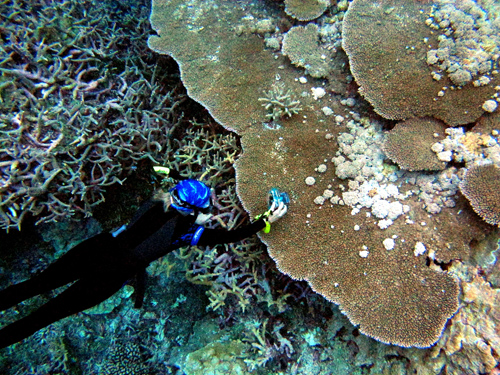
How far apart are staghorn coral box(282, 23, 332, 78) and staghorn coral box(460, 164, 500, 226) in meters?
2.01

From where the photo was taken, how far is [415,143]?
308cm

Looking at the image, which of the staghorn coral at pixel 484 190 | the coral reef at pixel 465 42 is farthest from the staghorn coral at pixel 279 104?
the staghorn coral at pixel 484 190

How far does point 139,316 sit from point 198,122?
10.3ft

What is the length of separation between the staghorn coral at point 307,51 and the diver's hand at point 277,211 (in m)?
1.81

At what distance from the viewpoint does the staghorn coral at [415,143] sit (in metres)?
2.98

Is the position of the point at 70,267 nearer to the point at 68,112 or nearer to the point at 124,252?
the point at 124,252

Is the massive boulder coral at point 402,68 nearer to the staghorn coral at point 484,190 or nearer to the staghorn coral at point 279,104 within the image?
the staghorn coral at point 484,190

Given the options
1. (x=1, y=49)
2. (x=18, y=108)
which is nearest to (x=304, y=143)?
(x=18, y=108)

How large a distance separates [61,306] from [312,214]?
2.67 m

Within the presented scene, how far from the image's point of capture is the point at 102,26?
4297 mm

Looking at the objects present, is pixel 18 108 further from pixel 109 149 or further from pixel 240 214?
pixel 240 214

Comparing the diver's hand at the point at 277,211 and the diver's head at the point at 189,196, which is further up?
the diver's head at the point at 189,196

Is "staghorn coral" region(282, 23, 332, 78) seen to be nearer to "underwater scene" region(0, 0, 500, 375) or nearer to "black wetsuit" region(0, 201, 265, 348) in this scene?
"underwater scene" region(0, 0, 500, 375)

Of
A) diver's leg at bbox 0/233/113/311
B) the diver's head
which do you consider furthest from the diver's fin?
the diver's head
